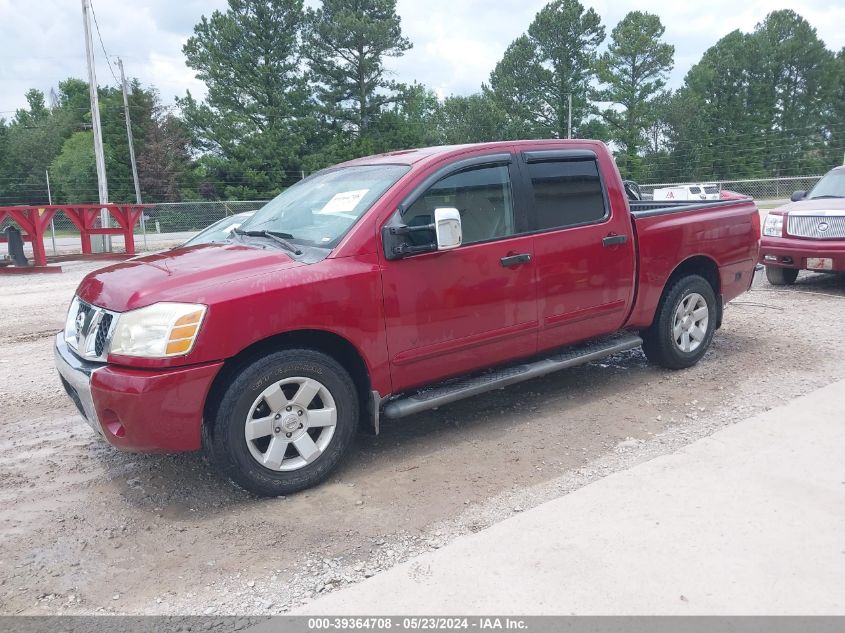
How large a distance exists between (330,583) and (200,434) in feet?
3.52

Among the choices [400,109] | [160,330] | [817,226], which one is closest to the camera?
[160,330]

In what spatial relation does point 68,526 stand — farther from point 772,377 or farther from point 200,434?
point 772,377

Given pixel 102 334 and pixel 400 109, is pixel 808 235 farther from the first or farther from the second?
pixel 400 109

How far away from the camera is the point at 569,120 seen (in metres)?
51.4

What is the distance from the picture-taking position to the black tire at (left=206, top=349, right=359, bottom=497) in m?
3.44

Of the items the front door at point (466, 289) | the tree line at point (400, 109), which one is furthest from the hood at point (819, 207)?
the tree line at point (400, 109)

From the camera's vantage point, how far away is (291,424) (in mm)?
3635

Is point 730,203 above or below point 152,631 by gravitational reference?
above

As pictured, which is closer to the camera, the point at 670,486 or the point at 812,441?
the point at 670,486

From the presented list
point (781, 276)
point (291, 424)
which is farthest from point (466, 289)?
point (781, 276)

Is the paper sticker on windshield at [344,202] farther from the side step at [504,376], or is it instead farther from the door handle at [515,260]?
the side step at [504,376]

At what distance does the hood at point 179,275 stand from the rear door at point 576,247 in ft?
5.75

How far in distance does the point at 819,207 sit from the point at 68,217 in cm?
1696

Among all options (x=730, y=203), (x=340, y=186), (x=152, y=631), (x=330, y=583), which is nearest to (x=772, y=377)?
(x=730, y=203)
